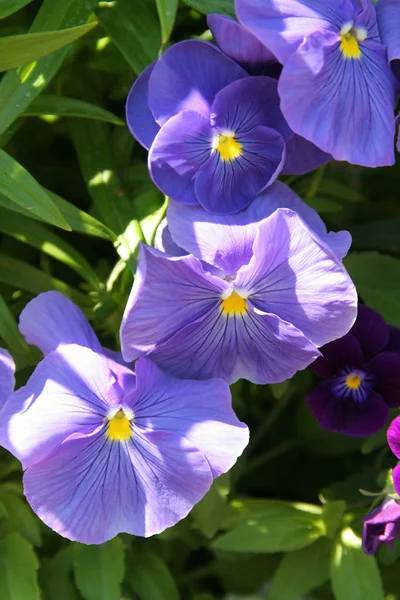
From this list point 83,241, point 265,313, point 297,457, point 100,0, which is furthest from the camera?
point 297,457

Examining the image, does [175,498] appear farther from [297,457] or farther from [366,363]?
[297,457]

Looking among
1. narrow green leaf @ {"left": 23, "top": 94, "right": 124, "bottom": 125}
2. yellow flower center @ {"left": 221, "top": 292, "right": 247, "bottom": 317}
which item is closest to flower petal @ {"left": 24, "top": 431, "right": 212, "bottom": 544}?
yellow flower center @ {"left": 221, "top": 292, "right": 247, "bottom": 317}

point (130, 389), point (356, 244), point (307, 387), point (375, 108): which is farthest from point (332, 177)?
point (130, 389)

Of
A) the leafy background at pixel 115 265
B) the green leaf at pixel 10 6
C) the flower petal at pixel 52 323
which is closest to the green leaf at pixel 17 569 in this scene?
the leafy background at pixel 115 265

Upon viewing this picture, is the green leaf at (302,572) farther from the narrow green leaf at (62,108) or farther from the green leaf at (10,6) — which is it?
the green leaf at (10,6)

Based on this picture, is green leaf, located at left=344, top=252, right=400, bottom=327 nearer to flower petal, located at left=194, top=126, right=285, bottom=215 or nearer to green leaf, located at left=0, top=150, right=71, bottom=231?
flower petal, located at left=194, top=126, right=285, bottom=215
